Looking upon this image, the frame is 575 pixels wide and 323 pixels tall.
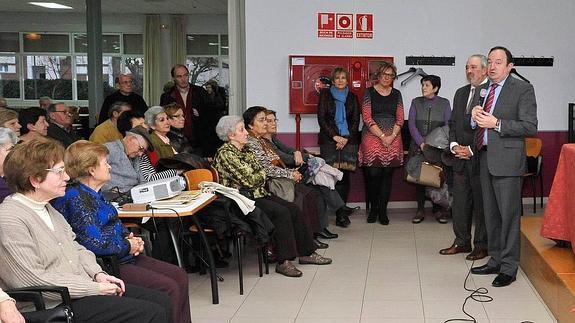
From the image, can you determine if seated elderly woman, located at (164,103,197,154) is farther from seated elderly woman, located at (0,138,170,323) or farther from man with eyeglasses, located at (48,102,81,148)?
seated elderly woman, located at (0,138,170,323)

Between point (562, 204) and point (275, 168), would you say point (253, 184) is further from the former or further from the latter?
point (562, 204)

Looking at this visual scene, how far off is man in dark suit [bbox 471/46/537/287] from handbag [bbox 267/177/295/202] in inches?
64.1

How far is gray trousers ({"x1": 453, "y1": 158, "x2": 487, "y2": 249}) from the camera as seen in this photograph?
18.1ft

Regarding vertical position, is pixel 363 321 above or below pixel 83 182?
below

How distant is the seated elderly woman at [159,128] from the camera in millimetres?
5605

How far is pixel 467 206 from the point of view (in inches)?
229

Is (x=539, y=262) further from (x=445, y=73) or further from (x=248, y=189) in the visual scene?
(x=445, y=73)

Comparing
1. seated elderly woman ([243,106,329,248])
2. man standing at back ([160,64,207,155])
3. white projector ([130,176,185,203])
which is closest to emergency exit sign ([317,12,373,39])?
man standing at back ([160,64,207,155])

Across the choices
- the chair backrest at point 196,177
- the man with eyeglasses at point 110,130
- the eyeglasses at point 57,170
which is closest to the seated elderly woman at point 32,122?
the man with eyeglasses at point 110,130

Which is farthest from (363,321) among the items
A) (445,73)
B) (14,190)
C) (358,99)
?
(445,73)

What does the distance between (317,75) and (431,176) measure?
171cm

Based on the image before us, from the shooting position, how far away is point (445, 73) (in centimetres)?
794

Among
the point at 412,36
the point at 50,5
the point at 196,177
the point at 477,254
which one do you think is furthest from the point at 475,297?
the point at 50,5

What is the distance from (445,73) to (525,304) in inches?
156
